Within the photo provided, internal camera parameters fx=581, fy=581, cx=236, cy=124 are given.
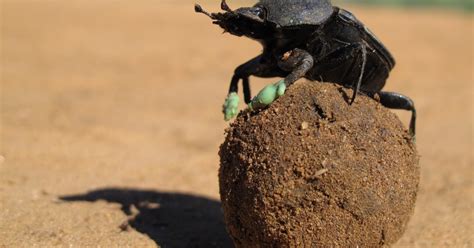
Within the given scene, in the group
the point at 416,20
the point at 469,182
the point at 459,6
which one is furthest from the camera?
the point at 459,6

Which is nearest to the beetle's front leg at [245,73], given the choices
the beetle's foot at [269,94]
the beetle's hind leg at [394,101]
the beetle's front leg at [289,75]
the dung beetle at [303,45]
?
the dung beetle at [303,45]

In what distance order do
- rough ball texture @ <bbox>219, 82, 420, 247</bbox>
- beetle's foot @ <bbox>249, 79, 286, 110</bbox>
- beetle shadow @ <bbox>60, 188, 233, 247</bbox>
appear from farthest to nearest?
beetle shadow @ <bbox>60, 188, 233, 247</bbox> < beetle's foot @ <bbox>249, 79, 286, 110</bbox> < rough ball texture @ <bbox>219, 82, 420, 247</bbox>

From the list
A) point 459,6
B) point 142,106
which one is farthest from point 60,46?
point 459,6

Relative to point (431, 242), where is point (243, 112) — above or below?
above

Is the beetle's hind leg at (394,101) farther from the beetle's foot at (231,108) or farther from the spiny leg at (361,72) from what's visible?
the beetle's foot at (231,108)

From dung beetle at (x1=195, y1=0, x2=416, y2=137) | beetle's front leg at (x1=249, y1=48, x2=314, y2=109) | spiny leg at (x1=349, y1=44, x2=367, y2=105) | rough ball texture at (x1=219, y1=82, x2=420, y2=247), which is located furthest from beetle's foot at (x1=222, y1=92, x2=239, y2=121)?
spiny leg at (x1=349, y1=44, x2=367, y2=105)

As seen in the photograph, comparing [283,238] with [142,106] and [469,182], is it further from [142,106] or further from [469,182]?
[142,106]

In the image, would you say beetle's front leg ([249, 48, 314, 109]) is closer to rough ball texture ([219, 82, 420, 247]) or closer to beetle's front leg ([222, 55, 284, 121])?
rough ball texture ([219, 82, 420, 247])
